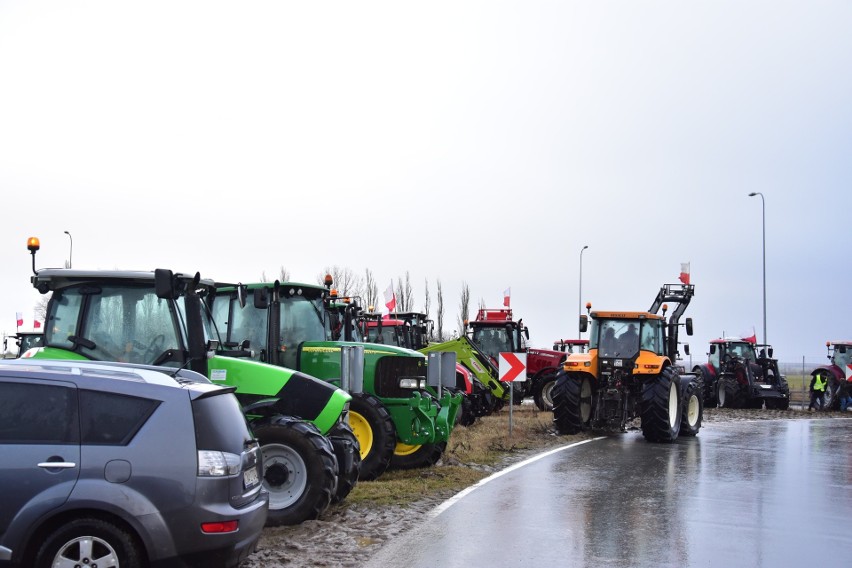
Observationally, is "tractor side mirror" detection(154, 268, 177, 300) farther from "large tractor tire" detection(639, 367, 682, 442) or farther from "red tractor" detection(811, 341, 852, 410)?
"red tractor" detection(811, 341, 852, 410)

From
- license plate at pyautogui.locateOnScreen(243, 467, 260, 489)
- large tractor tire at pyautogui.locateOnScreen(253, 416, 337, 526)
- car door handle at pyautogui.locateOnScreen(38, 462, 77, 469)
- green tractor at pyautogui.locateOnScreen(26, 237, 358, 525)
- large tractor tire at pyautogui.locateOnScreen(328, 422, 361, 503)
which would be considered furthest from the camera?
large tractor tire at pyautogui.locateOnScreen(328, 422, 361, 503)

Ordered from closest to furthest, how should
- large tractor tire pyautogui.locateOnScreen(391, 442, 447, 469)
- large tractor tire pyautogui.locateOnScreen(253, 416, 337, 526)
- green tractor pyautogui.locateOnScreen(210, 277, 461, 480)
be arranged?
large tractor tire pyautogui.locateOnScreen(253, 416, 337, 526) → green tractor pyautogui.locateOnScreen(210, 277, 461, 480) → large tractor tire pyautogui.locateOnScreen(391, 442, 447, 469)

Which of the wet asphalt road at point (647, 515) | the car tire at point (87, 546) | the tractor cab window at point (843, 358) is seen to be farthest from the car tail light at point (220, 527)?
the tractor cab window at point (843, 358)

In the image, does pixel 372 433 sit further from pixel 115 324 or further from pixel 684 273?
pixel 684 273

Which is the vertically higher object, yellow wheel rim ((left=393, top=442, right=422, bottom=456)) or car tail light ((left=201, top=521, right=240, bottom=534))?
car tail light ((left=201, top=521, right=240, bottom=534))

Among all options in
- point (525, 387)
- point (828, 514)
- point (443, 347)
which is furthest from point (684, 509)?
point (525, 387)

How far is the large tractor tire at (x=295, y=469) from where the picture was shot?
9.73m

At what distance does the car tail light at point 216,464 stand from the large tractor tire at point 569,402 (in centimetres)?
1458

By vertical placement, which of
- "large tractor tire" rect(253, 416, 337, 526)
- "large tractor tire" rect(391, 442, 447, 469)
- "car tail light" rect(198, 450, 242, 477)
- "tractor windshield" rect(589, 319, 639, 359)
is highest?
"tractor windshield" rect(589, 319, 639, 359)

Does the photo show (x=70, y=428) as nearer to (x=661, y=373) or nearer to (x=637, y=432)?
(x=661, y=373)

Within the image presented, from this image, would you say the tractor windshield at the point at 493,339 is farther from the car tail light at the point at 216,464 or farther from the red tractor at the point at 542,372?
the car tail light at the point at 216,464

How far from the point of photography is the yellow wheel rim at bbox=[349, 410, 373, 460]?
1288 cm

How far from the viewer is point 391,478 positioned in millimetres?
13359

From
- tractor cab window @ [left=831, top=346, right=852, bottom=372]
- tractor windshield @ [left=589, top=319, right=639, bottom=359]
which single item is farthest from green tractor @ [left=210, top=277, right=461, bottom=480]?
tractor cab window @ [left=831, top=346, right=852, bottom=372]
